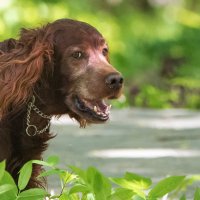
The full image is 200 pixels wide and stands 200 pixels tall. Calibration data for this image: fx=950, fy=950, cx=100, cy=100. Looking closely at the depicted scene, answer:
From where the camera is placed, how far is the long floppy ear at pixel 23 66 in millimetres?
4961

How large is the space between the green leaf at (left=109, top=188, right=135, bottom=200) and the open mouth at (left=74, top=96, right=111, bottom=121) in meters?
0.82

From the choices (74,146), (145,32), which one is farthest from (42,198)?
(145,32)

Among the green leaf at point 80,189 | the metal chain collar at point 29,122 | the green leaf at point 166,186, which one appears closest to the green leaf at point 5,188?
the green leaf at point 80,189

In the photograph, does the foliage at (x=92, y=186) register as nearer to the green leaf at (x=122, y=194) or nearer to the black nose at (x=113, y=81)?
the green leaf at (x=122, y=194)

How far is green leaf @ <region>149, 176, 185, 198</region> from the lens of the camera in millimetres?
4277

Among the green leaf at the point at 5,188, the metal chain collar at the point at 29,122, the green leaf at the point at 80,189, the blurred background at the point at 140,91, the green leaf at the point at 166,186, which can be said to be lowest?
the green leaf at the point at 5,188

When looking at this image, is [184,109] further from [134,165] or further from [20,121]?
[20,121]

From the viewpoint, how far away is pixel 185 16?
69.3 feet

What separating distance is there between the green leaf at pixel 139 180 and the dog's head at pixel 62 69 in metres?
0.61

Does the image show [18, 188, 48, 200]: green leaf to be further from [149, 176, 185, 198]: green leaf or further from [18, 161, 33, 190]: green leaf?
[149, 176, 185, 198]: green leaf

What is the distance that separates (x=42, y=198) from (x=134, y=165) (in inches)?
119

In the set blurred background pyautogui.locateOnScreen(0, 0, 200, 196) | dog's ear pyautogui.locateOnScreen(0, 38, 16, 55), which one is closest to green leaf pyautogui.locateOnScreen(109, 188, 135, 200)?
dog's ear pyautogui.locateOnScreen(0, 38, 16, 55)

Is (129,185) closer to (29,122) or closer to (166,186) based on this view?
(166,186)

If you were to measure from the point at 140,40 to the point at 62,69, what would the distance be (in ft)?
38.2
